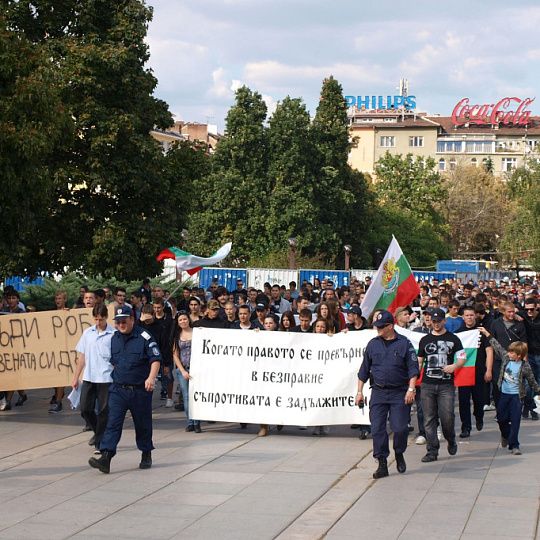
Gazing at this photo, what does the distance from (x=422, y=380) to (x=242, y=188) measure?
47509mm

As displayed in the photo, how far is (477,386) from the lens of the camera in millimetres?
14602

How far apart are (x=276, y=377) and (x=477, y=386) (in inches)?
108

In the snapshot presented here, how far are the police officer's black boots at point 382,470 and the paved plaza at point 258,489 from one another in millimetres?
94

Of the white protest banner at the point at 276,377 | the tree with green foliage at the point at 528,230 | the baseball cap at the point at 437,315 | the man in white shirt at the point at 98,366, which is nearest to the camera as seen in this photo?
the man in white shirt at the point at 98,366

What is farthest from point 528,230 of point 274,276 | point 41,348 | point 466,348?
point 41,348

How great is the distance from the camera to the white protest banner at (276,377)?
45.2ft

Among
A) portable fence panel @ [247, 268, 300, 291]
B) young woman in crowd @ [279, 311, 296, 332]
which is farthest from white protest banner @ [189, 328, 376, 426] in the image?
portable fence panel @ [247, 268, 300, 291]

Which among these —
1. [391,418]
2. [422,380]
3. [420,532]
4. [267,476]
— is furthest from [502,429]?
[420,532]

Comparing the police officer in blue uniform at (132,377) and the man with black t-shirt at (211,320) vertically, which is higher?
the man with black t-shirt at (211,320)

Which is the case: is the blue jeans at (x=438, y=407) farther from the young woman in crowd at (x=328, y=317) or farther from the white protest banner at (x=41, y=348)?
the white protest banner at (x=41, y=348)

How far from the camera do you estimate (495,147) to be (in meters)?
151

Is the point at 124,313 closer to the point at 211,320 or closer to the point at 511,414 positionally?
the point at 211,320

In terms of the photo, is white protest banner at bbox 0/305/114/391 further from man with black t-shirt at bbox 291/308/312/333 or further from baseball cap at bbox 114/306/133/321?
baseball cap at bbox 114/306/133/321

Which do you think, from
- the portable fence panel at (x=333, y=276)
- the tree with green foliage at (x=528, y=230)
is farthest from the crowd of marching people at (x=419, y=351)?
the tree with green foliage at (x=528, y=230)
